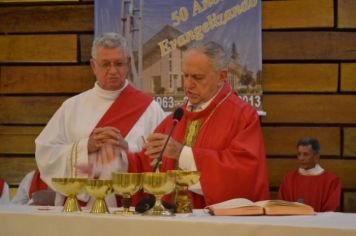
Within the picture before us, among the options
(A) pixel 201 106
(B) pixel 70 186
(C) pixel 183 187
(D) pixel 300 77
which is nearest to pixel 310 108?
(D) pixel 300 77

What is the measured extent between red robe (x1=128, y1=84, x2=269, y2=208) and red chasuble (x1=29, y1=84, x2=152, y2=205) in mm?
395

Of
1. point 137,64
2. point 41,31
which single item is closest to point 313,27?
point 137,64

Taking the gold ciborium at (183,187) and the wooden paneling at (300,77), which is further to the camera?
the wooden paneling at (300,77)

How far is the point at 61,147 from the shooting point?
383 centimetres

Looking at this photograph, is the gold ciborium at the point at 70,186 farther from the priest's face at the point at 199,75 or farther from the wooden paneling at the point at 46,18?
the wooden paneling at the point at 46,18

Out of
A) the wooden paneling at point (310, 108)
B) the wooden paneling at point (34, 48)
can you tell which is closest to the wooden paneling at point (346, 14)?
the wooden paneling at point (310, 108)

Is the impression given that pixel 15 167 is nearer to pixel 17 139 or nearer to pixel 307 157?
pixel 17 139

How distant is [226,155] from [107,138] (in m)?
0.64

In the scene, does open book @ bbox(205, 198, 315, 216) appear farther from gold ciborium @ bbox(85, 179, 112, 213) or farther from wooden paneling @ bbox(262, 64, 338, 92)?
wooden paneling @ bbox(262, 64, 338, 92)

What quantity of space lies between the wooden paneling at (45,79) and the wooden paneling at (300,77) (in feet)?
5.56

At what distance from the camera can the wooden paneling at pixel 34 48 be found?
21.5 ft

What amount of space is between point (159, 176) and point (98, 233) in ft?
1.05

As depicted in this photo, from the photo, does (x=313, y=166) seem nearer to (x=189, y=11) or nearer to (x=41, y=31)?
(x=189, y=11)

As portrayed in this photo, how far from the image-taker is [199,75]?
3.42 m
